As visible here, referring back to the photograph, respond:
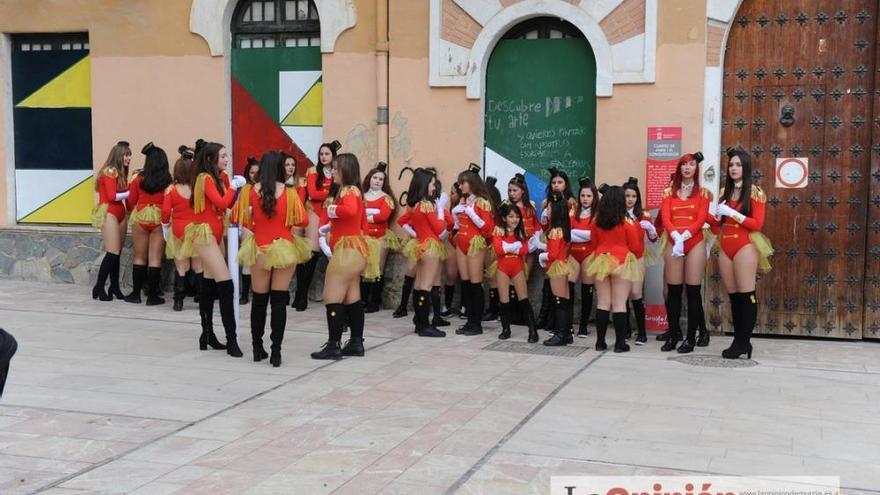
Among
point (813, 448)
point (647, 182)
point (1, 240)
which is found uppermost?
point (647, 182)

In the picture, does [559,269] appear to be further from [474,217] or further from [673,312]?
[673,312]

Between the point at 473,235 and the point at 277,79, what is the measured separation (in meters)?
3.92

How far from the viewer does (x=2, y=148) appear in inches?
538

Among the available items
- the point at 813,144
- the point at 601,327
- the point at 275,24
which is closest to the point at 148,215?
the point at 275,24

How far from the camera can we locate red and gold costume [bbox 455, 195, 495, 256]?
1039cm

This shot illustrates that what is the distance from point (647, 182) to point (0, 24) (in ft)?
29.4

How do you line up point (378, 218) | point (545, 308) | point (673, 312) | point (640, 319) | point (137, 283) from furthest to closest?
point (137, 283) < point (378, 218) < point (545, 308) < point (640, 319) < point (673, 312)

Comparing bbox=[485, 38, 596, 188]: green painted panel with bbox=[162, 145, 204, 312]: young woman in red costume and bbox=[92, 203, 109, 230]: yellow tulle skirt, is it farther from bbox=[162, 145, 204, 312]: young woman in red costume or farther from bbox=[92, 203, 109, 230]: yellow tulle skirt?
bbox=[92, 203, 109, 230]: yellow tulle skirt

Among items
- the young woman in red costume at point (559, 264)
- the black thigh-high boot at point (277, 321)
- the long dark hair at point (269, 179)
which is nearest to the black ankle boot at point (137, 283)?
the black thigh-high boot at point (277, 321)

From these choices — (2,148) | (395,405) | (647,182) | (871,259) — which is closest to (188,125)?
(2,148)

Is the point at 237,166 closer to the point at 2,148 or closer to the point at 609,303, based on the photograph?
the point at 2,148

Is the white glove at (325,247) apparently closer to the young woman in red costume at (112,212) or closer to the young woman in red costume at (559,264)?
the young woman in red costume at (559,264)

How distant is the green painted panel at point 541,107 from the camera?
11.4 metres

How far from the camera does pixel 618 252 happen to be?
9438 millimetres
